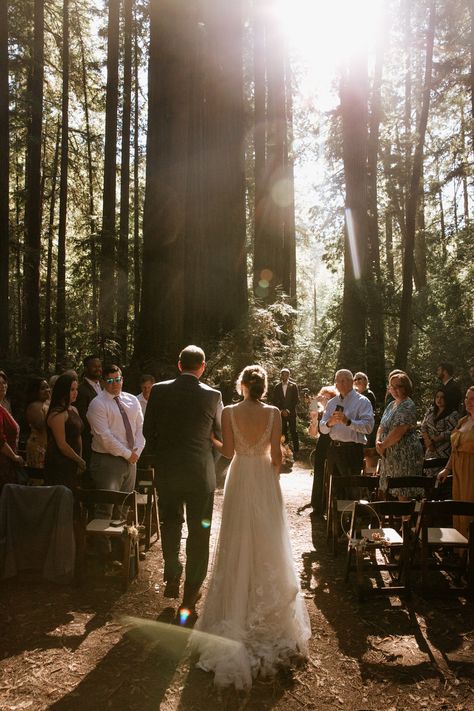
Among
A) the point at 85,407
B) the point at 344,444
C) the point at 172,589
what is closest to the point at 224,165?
the point at 344,444

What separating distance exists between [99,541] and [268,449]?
107 inches

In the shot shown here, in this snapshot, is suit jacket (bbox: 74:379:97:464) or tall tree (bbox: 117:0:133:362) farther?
tall tree (bbox: 117:0:133:362)

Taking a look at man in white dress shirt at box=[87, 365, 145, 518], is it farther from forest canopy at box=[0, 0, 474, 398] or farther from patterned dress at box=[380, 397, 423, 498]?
forest canopy at box=[0, 0, 474, 398]

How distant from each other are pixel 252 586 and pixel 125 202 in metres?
20.8

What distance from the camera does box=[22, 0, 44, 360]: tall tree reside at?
59.0 feet

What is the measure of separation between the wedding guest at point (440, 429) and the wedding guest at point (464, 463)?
1.82 m

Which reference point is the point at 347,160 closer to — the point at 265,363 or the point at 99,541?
the point at 265,363

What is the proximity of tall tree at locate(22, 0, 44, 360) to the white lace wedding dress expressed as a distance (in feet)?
45.8

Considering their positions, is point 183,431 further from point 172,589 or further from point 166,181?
point 166,181

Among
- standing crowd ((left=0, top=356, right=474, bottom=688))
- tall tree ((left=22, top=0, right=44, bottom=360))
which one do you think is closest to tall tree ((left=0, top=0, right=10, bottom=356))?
tall tree ((left=22, top=0, right=44, bottom=360))

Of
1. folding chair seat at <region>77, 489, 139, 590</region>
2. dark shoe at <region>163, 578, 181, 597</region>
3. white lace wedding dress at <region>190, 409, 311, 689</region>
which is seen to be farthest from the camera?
folding chair seat at <region>77, 489, 139, 590</region>

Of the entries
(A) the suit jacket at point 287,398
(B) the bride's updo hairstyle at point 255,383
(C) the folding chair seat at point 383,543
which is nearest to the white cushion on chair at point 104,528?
(B) the bride's updo hairstyle at point 255,383

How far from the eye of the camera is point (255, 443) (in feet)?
16.8

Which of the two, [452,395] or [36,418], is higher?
[452,395]
